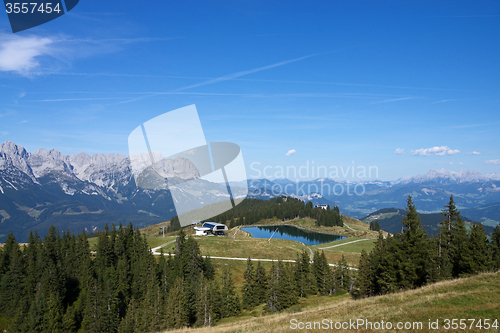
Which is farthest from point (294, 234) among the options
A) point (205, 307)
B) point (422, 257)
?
point (422, 257)

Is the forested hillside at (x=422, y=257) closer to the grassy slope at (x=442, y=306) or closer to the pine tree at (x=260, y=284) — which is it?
the grassy slope at (x=442, y=306)

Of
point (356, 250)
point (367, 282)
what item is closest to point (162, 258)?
point (367, 282)

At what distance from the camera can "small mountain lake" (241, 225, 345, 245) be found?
488ft

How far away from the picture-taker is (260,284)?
6694 cm

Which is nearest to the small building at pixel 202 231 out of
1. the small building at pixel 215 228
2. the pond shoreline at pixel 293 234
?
the small building at pixel 215 228

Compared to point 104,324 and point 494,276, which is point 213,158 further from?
point 104,324

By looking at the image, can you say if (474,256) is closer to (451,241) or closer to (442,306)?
(451,241)

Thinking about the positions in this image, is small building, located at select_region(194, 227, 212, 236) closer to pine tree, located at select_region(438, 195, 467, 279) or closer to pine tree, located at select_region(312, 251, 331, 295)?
pine tree, located at select_region(312, 251, 331, 295)

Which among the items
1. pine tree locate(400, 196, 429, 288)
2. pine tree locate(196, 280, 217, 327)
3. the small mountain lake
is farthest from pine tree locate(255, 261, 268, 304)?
the small mountain lake

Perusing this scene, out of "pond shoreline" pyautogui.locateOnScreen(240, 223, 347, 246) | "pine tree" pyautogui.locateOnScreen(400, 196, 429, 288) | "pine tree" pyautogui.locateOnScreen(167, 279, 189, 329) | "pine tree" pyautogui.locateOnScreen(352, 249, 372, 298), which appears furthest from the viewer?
"pond shoreline" pyautogui.locateOnScreen(240, 223, 347, 246)

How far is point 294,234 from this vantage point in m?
166

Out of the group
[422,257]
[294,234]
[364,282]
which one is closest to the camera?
[422,257]

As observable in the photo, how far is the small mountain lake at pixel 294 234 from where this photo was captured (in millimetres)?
148625

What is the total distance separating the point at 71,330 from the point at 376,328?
68377 millimetres
